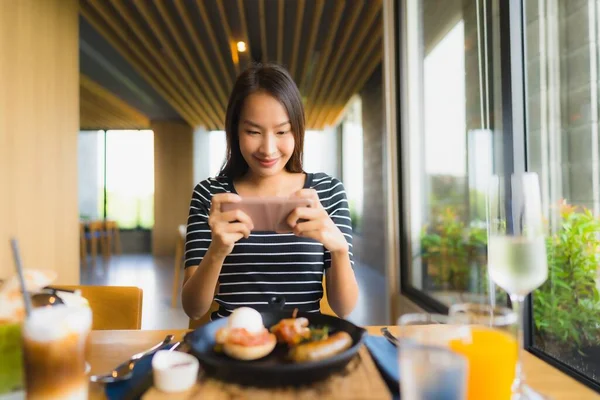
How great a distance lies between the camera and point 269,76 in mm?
1362

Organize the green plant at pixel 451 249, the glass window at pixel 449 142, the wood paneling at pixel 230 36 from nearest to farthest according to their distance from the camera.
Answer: the glass window at pixel 449 142 → the green plant at pixel 451 249 → the wood paneling at pixel 230 36

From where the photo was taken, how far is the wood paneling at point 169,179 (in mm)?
9570

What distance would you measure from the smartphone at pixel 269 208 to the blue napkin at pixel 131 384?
14.6 inches

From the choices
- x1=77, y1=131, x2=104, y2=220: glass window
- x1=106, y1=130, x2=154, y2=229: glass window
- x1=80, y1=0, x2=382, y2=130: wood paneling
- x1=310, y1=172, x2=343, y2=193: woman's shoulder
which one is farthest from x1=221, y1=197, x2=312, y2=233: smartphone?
x1=77, y1=131, x2=104, y2=220: glass window

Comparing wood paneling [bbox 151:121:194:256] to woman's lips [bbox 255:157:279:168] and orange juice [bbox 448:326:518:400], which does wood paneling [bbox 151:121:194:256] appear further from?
orange juice [bbox 448:326:518:400]

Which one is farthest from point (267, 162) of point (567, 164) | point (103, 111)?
point (103, 111)

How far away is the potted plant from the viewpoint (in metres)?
1.49

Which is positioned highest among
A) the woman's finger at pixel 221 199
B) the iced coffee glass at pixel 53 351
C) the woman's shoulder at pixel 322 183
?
the woman's shoulder at pixel 322 183

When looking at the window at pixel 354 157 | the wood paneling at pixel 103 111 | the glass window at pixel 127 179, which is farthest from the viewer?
the glass window at pixel 127 179

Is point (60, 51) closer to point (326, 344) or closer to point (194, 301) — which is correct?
point (194, 301)

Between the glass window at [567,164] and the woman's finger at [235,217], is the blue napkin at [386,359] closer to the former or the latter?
the woman's finger at [235,217]

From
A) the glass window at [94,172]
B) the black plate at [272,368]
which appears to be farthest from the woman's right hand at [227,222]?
the glass window at [94,172]

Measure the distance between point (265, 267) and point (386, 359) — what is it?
2.13 feet

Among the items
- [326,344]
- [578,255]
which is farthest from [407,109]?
[326,344]
